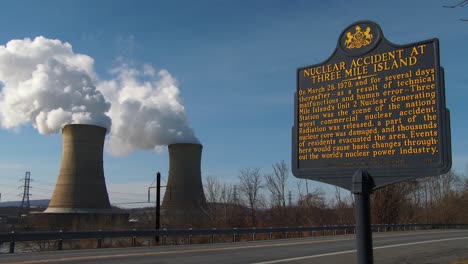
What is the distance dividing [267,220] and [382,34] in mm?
45667

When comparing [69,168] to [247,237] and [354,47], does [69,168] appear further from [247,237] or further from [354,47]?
[354,47]

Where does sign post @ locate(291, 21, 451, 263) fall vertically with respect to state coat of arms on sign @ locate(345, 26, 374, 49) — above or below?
below

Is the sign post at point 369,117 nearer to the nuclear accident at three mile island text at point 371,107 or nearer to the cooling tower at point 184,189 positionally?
the nuclear accident at three mile island text at point 371,107

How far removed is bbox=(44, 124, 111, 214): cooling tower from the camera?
38.6 meters

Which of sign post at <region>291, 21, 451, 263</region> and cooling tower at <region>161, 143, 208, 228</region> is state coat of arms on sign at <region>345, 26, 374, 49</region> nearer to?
sign post at <region>291, 21, 451, 263</region>

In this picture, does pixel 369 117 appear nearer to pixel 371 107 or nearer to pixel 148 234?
pixel 371 107

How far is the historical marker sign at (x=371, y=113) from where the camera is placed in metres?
6.52

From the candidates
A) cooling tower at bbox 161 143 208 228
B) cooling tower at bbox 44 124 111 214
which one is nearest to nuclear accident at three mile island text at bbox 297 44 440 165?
cooling tower at bbox 44 124 111 214

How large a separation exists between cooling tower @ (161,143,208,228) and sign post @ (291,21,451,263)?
123 ft

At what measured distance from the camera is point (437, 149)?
20.9 ft

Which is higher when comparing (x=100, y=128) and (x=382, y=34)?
(x=100, y=128)

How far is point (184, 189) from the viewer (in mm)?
45531

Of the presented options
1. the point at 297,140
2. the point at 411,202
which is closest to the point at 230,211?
the point at 411,202

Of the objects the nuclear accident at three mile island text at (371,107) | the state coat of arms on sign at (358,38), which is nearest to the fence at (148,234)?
the nuclear accident at three mile island text at (371,107)
